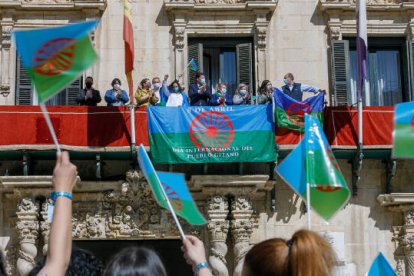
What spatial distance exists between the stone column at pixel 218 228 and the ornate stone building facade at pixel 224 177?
0.02 m

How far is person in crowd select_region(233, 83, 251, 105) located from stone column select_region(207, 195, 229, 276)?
2.06 metres

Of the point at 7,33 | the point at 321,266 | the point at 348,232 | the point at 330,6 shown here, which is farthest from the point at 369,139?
the point at 321,266

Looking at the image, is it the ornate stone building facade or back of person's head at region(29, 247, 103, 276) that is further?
the ornate stone building facade

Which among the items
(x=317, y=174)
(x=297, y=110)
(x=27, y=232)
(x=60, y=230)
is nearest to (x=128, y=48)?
(x=297, y=110)

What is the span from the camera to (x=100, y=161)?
18844mm

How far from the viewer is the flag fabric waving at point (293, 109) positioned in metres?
18.5

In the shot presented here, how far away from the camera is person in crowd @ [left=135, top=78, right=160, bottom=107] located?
62.0 ft

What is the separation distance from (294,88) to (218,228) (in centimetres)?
337

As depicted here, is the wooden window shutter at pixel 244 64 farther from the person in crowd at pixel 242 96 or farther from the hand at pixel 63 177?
the hand at pixel 63 177

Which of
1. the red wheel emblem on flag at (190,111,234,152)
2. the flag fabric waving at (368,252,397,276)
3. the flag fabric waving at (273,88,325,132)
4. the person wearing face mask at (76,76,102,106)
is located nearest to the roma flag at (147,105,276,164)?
the red wheel emblem on flag at (190,111,234,152)

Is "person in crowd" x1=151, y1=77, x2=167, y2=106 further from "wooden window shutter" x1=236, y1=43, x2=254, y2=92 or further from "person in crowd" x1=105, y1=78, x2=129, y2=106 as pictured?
"wooden window shutter" x1=236, y1=43, x2=254, y2=92

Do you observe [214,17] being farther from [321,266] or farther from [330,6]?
[321,266]

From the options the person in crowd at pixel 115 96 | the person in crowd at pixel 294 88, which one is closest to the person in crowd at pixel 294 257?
the person in crowd at pixel 294 88

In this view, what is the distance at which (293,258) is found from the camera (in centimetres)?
490
